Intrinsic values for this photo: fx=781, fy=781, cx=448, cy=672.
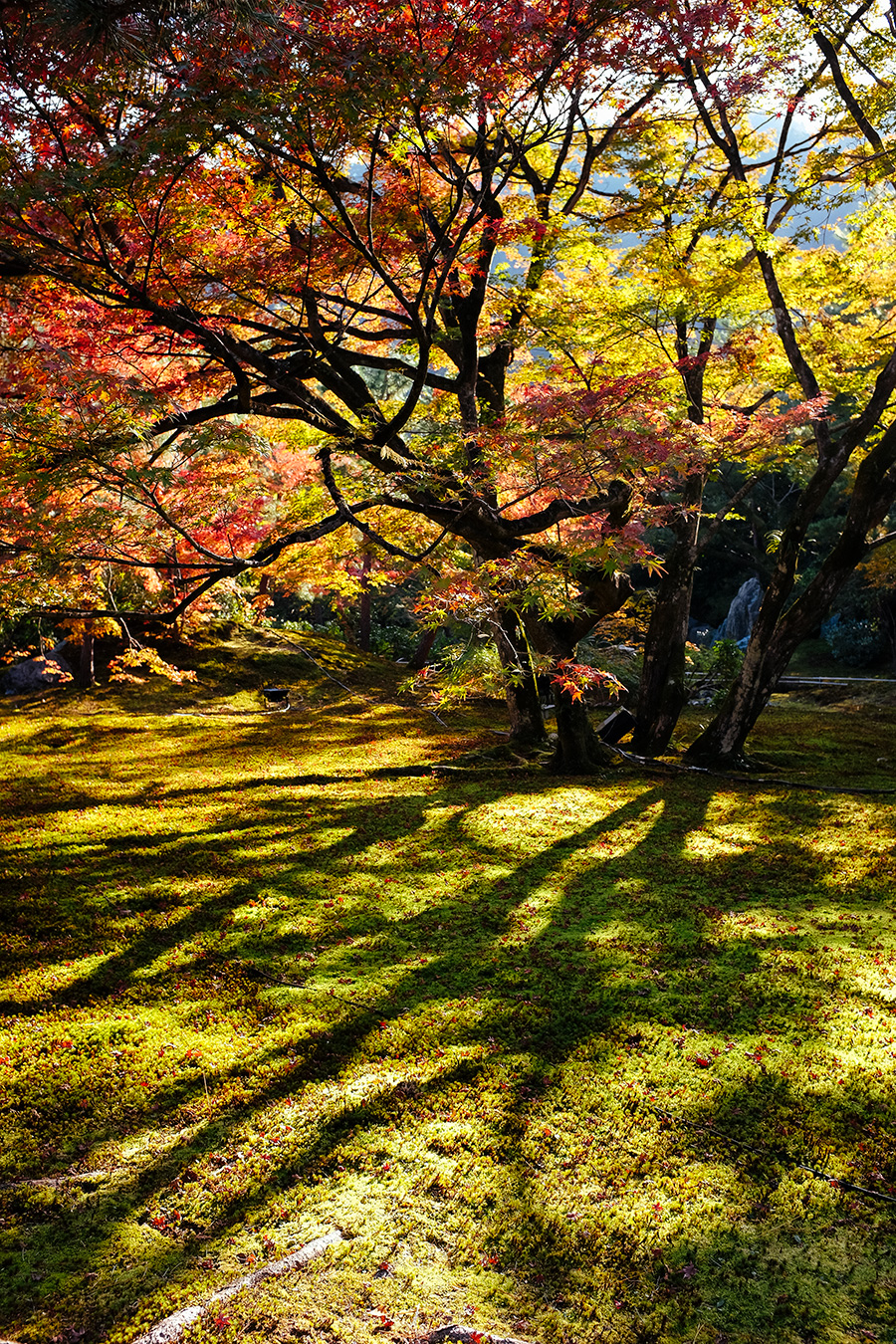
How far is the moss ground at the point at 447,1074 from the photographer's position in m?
1.95

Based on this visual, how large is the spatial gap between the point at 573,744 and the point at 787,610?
245cm

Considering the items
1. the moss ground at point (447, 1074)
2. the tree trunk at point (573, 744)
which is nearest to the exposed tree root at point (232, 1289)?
the moss ground at point (447, 1074)

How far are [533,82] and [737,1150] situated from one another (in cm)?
569

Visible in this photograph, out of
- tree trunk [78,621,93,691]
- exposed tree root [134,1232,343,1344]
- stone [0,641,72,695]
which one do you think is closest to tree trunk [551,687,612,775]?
exposed tree root [134,1232,343,1344]

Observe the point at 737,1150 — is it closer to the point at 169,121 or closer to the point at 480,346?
the point at 169,121

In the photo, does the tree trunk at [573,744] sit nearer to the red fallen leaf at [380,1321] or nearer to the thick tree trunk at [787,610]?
the thick tree trunk at [787,610]

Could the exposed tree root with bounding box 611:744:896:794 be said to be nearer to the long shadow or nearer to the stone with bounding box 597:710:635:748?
the stone with bounding box 597:710:635:748

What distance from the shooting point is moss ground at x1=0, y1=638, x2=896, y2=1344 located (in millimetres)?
1949

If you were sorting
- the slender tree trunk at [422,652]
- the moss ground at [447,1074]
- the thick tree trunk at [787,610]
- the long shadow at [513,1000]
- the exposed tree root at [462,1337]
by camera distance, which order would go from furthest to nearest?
the slender tree trunk at [422,652], the thick tree trunk at [787,610], the long shadow at [513,1000], the moss ground at [447,1074], the exposed tree root at [462,1337]

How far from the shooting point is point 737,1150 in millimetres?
2438

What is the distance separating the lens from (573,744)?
304 inches

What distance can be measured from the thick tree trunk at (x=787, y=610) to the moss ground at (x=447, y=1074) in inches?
84.2

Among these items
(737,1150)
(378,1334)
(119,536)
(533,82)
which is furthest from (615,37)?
(378,1334)

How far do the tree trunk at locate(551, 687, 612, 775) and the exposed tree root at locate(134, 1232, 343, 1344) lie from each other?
5809 mm
